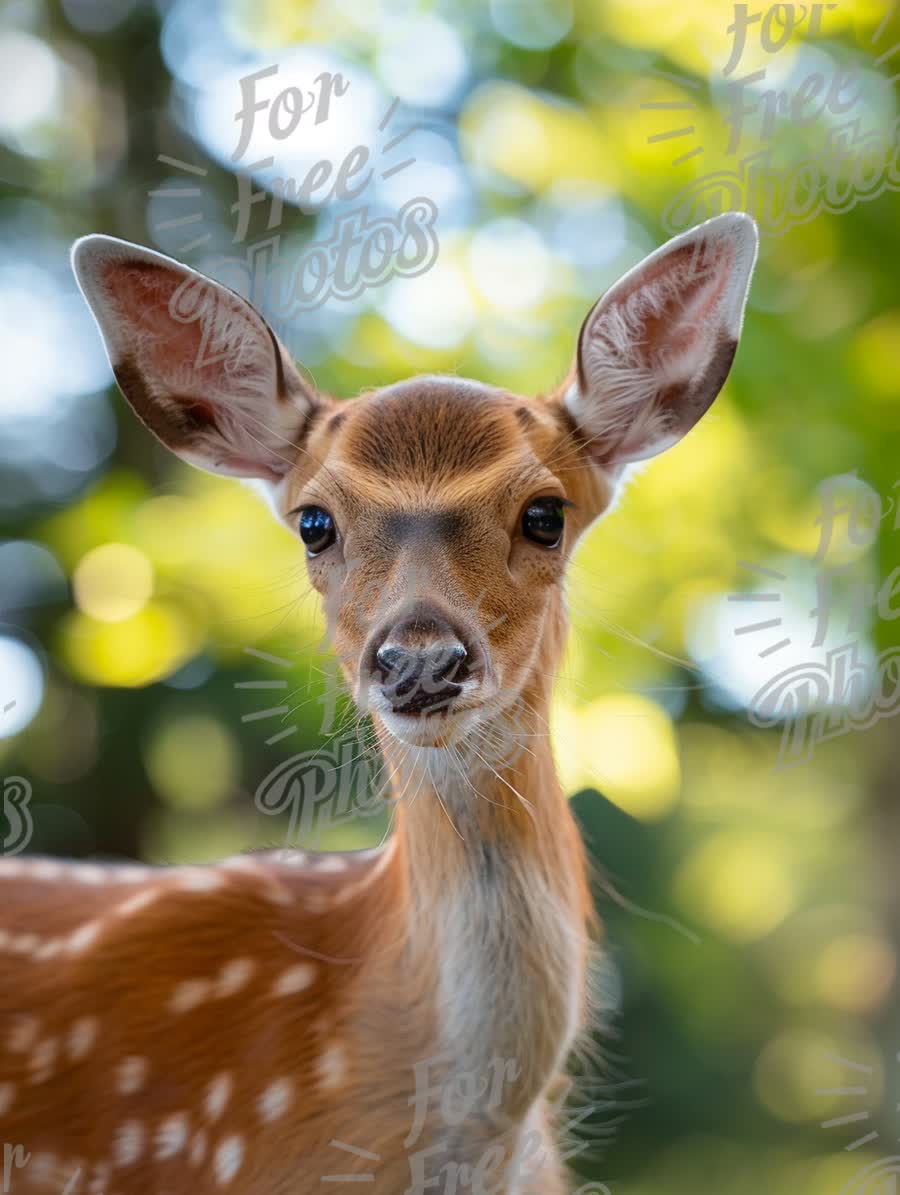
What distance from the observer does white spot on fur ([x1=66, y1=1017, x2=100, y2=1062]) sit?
0.81 m

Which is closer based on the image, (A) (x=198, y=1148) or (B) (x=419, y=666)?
(B) (x=419, y=666)

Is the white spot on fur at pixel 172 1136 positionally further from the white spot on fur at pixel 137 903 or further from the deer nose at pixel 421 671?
the deer nose at pixel 421 671

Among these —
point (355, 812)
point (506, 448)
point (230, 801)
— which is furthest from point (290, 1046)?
point (230, 801)

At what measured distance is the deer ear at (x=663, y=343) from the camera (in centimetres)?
67

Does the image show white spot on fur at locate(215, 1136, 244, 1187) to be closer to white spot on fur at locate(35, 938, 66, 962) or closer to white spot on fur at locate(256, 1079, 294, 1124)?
white spot on fur at locate(256, 1079, 294, 1124)

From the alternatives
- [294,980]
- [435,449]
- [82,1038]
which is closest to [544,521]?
[435,449]

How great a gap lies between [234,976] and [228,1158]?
115 mm

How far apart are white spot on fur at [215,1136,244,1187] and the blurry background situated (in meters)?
0.32

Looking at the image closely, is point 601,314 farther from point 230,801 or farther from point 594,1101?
point 230,801

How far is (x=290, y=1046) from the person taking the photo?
794 millimetres

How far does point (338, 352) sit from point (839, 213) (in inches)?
25.8

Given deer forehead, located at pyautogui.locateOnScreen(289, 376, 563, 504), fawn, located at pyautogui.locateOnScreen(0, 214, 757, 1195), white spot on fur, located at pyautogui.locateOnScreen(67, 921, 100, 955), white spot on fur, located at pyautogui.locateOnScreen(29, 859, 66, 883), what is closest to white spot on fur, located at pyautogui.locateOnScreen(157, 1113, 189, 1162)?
fawn, located at pyautogui.locateOnScreen(0, 214, 757, 1195)

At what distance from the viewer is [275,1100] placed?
0.77 meters

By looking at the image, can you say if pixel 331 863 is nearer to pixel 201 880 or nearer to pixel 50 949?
pixel 201 880
